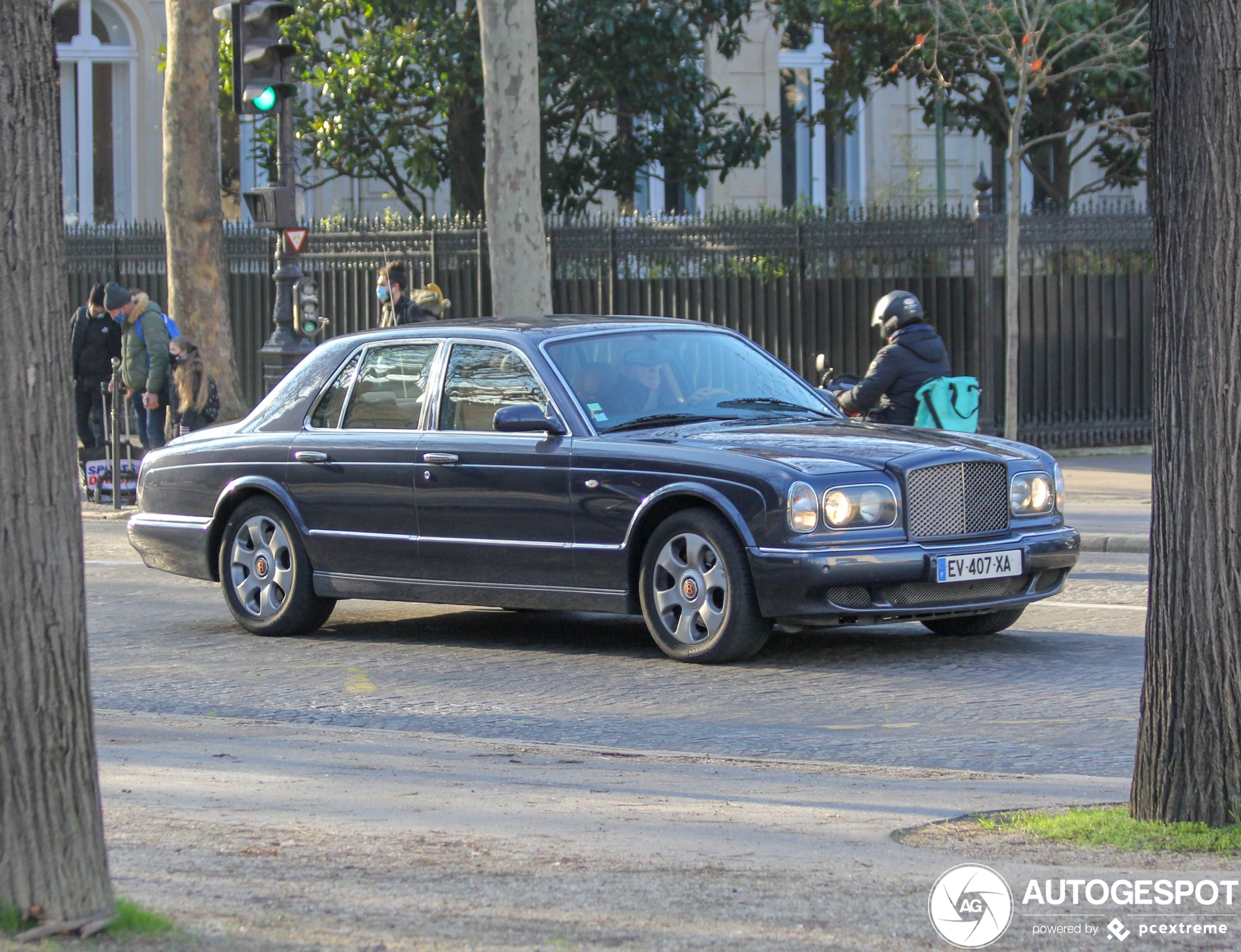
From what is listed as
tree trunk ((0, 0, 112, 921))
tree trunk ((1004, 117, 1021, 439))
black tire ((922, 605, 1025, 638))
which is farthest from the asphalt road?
tree trunk ((1004, 117, 1021, 439))

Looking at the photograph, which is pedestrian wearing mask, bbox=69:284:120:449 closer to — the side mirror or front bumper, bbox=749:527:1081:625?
the side mirror

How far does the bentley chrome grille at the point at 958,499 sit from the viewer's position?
8.33 meters

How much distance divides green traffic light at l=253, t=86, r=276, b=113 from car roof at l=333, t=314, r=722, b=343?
6523mm

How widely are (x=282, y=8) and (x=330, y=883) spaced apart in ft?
41.5

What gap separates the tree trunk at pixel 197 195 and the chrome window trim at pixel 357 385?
35.8 feet

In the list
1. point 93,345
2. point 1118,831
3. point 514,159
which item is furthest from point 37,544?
point 93,345

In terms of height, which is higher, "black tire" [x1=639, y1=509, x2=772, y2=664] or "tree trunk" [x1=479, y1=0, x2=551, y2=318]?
"tree trunk" [x1=479, y1=0, x2=551, y2=318]

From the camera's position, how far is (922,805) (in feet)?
18.5

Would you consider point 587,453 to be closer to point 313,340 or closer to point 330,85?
point 313,340

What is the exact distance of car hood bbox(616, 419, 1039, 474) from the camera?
830 cm

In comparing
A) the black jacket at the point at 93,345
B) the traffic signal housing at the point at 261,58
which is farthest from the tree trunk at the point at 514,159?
the black jacket at the point at 93,345

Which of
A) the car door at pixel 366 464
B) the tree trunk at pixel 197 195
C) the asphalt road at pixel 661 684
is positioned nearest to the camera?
the asphalt road at pixel 661 684

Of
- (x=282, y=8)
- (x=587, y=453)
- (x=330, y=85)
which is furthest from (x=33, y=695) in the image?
(x=330, y=85)

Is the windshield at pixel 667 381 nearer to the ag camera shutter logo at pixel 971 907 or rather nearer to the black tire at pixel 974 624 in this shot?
the black tire at pixel 974 624
